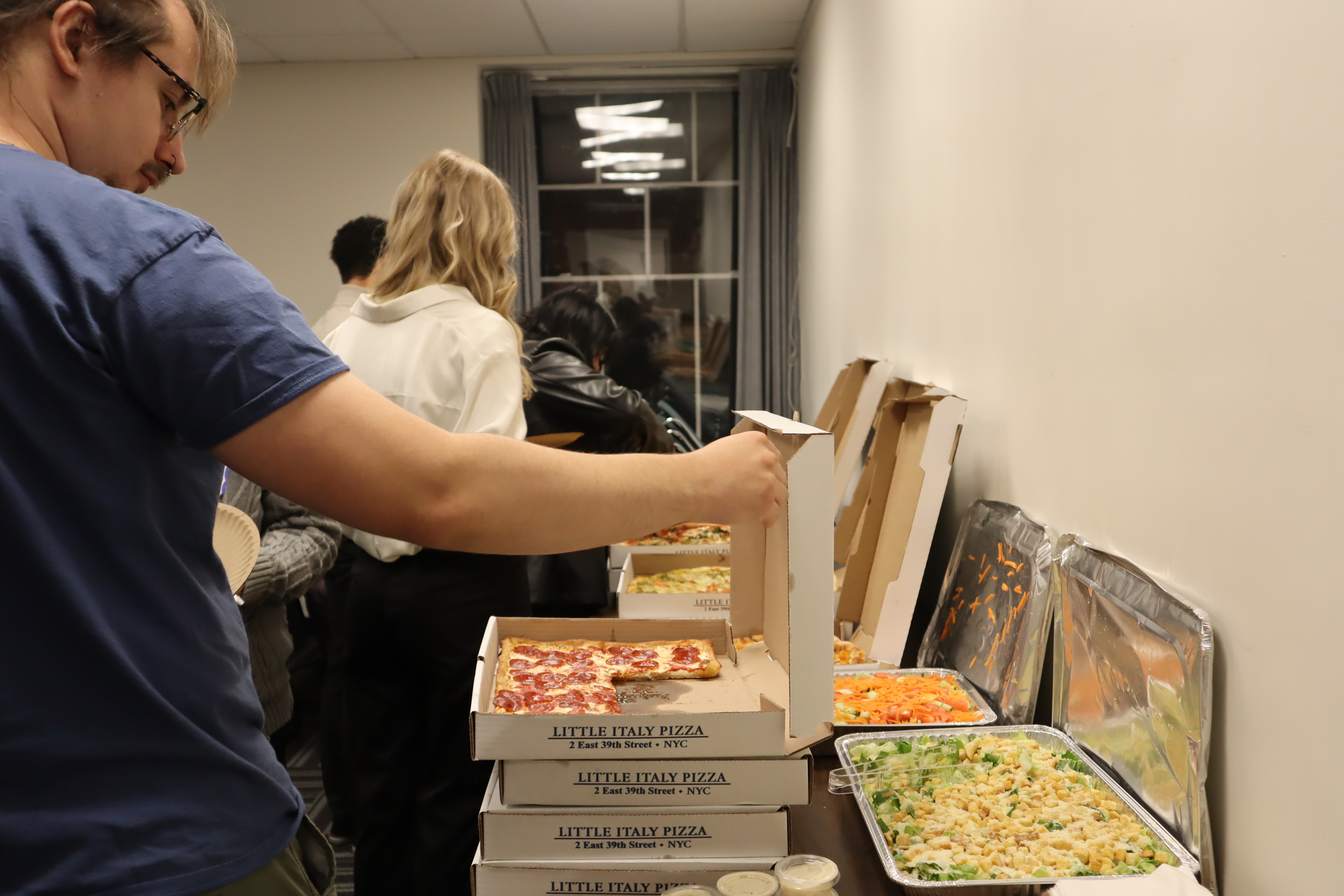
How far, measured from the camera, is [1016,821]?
44.7 inches

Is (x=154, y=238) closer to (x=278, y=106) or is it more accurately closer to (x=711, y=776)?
(x=711, y=776)

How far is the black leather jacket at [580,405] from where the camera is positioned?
9.34 feet

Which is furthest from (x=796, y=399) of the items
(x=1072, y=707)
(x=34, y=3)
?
(x=34, y=3)

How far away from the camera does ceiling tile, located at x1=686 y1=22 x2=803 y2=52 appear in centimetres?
487

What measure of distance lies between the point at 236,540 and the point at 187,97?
98 centimetres

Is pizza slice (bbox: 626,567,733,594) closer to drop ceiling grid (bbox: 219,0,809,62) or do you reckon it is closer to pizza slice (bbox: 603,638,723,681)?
pizza slice (bbox: 603,638,723,681)

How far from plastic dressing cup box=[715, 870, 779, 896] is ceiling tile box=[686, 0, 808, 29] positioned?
431 cm

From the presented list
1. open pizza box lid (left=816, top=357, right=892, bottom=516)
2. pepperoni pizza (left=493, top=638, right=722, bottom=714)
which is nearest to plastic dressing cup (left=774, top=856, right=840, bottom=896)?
pepperoni pizza (left=493, top=638, right=722, bottom=714)

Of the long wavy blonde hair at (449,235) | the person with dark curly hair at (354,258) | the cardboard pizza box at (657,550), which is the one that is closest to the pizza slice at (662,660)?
the long wavy blonde hair at (449,235)

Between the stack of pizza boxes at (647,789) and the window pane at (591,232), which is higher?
the window pane at (591,232)

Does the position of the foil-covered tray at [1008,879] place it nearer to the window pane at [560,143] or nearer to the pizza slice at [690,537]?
the pizza slice at [690,537]

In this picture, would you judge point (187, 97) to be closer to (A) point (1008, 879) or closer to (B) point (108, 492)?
(B) point (108, 492)

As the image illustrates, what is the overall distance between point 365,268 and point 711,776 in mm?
2623

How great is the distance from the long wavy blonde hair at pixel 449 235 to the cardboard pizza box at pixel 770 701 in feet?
3.56
